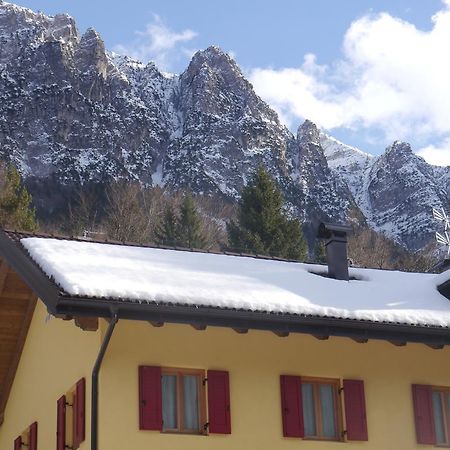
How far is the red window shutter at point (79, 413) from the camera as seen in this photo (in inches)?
418

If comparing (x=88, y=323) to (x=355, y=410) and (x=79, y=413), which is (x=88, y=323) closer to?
(x=79, y=413)

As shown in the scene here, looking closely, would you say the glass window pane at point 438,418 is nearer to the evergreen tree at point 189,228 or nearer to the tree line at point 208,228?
the tree line at point 208,228

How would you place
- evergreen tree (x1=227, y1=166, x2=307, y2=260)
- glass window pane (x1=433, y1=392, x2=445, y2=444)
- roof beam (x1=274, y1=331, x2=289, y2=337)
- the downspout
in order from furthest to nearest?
evergreen tree (x1=227, y1=166, x2=307, y2=260) → glass window pane (x1=433, y1=392, x2=445, y2=444) → roof beam (x1=274, y1=331, x2=289, y2=337) → the downspout

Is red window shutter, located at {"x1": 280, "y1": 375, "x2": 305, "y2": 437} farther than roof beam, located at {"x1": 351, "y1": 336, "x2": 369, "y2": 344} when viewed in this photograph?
Yes

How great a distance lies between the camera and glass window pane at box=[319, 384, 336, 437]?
38.0 ft

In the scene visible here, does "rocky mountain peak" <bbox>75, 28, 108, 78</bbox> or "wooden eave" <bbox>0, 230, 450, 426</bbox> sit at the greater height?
"rocky mountain peak" <bbox>75, 28, 108, 78</bbox>

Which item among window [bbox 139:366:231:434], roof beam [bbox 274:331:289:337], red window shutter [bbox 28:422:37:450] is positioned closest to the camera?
window [bbox 139:366:231:434]

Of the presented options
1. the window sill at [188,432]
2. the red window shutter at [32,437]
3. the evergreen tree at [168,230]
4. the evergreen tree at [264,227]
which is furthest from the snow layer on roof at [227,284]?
the evergreen tree at [168,230]

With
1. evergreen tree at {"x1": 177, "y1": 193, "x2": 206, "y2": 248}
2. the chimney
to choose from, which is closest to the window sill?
the chimney

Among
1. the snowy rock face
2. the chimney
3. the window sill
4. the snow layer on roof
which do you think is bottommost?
the window sill

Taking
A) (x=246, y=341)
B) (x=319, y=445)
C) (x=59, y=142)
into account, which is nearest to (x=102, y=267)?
(x=246, y=341)

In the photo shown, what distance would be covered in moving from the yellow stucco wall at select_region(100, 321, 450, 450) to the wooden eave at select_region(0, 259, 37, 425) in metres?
2.69

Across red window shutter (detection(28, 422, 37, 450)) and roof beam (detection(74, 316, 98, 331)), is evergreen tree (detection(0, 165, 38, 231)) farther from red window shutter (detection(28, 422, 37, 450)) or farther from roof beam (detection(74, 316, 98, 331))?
roof beam (detection(74, 316, 98, 331))

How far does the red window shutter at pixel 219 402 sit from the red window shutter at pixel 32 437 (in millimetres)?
3212
